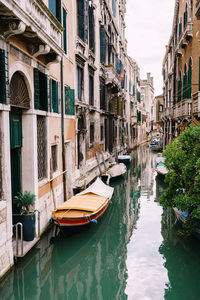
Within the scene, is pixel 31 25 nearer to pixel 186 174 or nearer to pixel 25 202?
pixel 25 202

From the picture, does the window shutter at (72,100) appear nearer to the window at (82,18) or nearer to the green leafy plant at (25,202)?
the window at (82,18)

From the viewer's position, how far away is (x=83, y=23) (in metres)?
13.0

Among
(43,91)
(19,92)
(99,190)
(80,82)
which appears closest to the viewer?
(19,92)

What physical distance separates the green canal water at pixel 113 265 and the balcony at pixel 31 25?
16.7ft

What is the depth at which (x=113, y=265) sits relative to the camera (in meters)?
6.99

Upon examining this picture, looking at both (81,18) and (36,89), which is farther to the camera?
(81,18)

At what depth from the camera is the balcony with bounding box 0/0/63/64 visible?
17.2ft

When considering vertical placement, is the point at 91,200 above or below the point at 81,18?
below

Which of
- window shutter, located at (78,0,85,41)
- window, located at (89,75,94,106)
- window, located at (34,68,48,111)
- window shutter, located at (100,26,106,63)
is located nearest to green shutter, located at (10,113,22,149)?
window, located at (34,68,48,111)

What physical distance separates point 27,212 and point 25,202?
0.83 feet

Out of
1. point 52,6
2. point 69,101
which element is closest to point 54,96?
point 69,101

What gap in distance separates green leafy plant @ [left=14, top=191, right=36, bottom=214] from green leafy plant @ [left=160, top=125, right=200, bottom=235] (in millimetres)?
3535

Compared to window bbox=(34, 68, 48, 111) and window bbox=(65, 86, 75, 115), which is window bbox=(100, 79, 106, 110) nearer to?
window bbox=(65, 86, 75, 115)

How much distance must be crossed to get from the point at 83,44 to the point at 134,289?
10.6m
